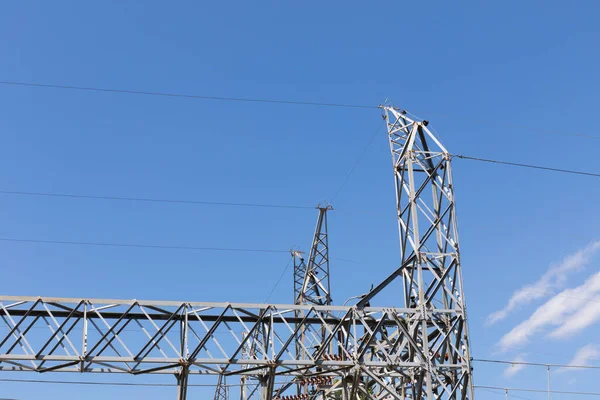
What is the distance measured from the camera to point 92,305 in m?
26.3

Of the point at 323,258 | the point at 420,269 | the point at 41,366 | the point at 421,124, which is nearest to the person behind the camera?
the point at 41,366

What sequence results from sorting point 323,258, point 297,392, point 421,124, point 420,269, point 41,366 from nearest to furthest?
point 41,366 < point 420,269 < point 421,124 < point 297,392 < point 323,258

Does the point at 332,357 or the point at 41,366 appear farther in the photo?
the point at 332,357

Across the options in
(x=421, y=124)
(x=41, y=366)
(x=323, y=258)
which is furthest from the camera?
(x=323, y=258)

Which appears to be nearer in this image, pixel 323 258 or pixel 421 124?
pixel 421 124

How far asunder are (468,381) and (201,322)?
10.1 meters

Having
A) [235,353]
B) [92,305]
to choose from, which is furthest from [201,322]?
[92,305]

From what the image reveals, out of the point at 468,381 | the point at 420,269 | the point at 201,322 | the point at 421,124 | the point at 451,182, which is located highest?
the point at 421,124

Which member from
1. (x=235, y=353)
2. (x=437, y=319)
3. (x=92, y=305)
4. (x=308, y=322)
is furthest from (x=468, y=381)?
(x=92, y=305)

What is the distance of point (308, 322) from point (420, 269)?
4.89 m

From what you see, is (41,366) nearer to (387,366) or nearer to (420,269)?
(387,366)

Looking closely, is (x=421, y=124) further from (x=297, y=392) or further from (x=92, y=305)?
(x=297, y=392)

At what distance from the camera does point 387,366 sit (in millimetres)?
26156

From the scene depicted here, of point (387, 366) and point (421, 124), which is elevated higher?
point (421, 124)
